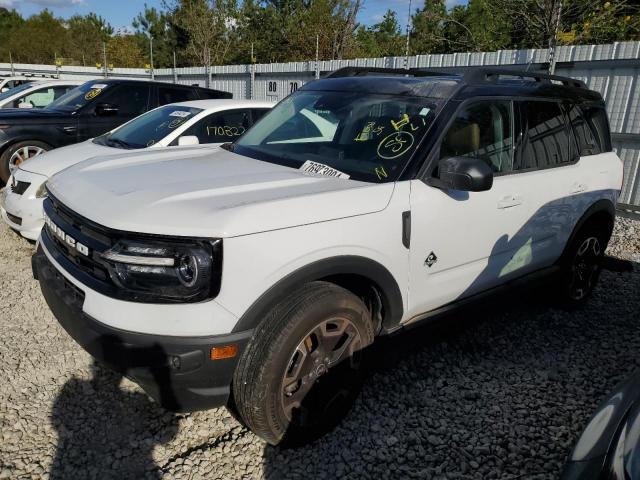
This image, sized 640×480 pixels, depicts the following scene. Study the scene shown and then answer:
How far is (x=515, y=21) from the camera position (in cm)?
1072

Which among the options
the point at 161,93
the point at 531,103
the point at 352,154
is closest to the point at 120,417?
the point at 352,154

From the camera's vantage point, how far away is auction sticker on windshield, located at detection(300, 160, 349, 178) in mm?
2785

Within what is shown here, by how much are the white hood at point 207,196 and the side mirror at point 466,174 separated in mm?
316

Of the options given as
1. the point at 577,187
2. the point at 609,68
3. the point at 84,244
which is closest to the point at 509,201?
the point at 577,187

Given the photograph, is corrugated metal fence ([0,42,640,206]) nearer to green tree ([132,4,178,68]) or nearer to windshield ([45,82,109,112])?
windshield ([45,82,109,112])

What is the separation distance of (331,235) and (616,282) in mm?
4240

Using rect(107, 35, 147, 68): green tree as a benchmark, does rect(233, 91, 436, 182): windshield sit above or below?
below

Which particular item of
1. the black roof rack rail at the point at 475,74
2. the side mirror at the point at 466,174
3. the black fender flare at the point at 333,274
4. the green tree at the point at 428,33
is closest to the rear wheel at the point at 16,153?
the black roof rack rail at the point at 475,74

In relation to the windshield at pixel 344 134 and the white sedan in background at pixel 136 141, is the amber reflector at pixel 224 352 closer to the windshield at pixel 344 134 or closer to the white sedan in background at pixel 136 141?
the windshield at pixel 344 134

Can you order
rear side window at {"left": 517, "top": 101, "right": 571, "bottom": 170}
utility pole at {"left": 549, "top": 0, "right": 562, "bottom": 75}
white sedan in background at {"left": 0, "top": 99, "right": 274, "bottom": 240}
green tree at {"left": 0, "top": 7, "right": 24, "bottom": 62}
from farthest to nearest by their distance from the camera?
1. green tree at {"left": 0, "top": 7, "right": 24, "bottom": 62}
2. utility pole at {"left": 549, "top": 0, "right": 562, "bottom": 75}
3. white sedan in background at {"left": 0, "top": 99, "right": 274, "bottom": 240}
4. rear side window at {"left": 517, "top": 101, "right": 571, "bottom": 170}

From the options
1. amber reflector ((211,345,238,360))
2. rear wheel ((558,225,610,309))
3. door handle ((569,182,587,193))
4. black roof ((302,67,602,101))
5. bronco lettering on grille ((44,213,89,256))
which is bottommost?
rear wheel ((558,225,610,309))

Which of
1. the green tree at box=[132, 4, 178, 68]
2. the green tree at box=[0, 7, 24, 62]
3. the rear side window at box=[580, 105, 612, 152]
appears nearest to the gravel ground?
the rear side window at box=[580, 105, 612, 152]

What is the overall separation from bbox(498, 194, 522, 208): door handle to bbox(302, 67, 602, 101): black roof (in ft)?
2.12

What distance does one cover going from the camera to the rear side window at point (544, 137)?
3.46 meters
